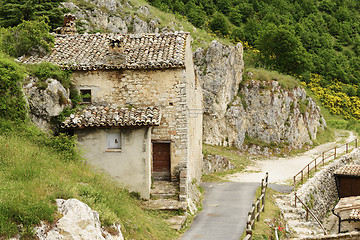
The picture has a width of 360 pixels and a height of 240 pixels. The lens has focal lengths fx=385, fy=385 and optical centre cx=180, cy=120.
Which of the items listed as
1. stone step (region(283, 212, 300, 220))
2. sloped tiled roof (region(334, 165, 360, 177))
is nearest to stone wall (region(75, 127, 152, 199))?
stone step (region(283, 212, 300, 220))

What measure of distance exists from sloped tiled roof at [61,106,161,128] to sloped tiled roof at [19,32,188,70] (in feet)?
7.25

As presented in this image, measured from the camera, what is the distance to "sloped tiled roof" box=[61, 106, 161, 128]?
59.2 ft

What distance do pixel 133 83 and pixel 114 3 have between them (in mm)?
26294

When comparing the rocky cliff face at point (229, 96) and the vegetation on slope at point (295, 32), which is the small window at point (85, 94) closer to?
the rocky cliff face at point (229, 96)

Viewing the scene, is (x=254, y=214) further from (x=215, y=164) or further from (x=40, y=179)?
(x=215, y=164)

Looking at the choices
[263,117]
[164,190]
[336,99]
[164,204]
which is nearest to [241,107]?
[263,117]

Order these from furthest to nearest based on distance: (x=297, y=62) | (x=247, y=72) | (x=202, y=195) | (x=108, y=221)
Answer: (x=297, y=62), (x=247, y=72), (x=202, y=195), (x=108, y=221)

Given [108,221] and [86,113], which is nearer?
[108,221]

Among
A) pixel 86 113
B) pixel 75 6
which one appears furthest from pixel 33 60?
pixel 75 6

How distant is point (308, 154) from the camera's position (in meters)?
41.6

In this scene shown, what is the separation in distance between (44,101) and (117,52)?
490 cm

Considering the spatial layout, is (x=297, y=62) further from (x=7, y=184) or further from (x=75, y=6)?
(x=7, y=184)

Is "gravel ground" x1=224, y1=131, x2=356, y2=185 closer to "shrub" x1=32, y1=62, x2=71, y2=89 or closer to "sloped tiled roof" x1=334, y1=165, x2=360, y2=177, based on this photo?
"sloped tiled roof" x1=334, y1=165, x2=360, y2=177

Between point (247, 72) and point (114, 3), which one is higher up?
point (114, 3)
